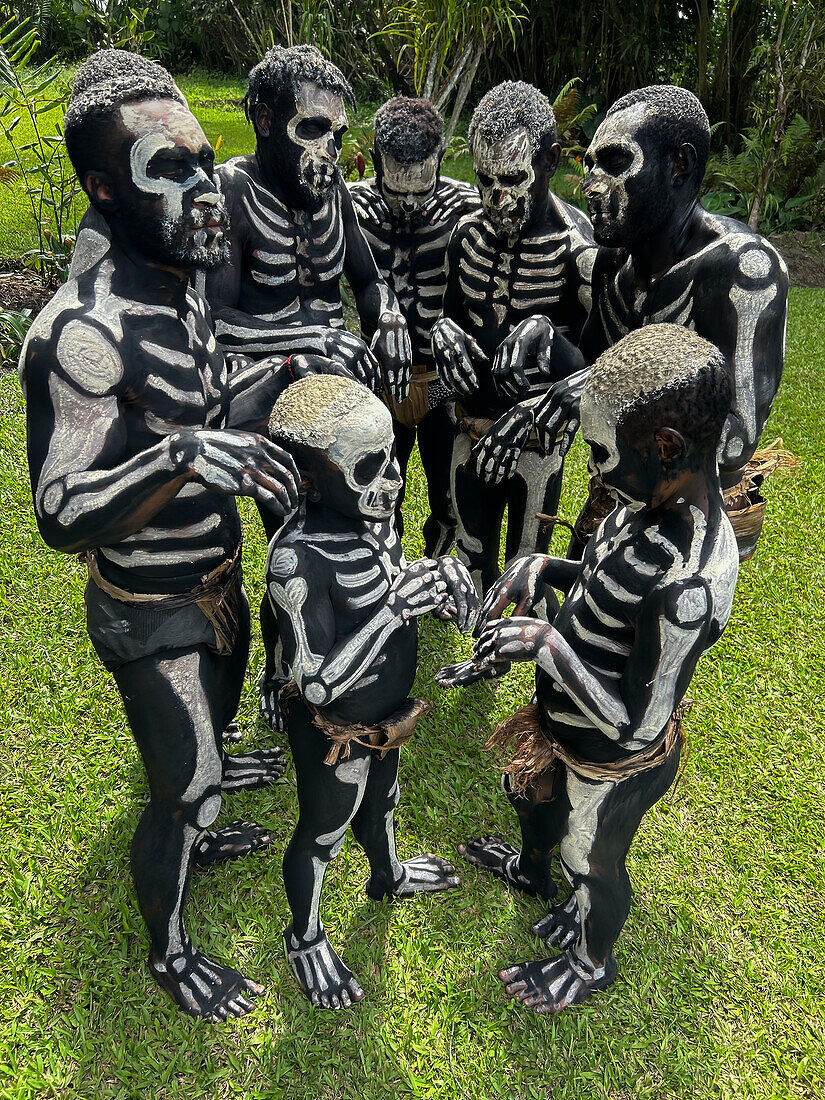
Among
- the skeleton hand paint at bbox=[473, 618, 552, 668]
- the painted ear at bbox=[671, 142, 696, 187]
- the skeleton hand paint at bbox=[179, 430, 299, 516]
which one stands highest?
the painted ear at bbox=[671, 142, 696, 187]

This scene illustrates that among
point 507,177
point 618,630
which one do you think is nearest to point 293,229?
point 507,177

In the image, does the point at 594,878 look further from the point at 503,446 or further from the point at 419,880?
the point at 503,446

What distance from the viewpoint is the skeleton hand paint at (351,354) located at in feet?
Result: 10.9

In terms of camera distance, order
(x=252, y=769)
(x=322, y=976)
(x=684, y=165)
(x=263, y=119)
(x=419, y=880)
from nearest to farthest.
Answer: (x=684, y=165)
(x=322, y=976)
(x=263, y=119)
(x=419, y=880)
(x=252, y=769)

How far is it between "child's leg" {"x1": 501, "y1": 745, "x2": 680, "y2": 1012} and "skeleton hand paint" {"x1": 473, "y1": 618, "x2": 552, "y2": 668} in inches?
21.8

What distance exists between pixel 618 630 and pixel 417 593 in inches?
23.4

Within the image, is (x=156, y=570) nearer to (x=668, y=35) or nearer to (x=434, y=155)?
(x=434, y=155)

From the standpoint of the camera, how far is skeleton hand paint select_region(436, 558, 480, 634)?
2.54 m

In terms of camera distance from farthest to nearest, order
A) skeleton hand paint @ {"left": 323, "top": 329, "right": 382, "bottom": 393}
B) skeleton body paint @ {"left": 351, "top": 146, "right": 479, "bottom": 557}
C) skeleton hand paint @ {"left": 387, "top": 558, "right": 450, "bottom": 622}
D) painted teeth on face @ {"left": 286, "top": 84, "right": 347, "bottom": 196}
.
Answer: skeleton body paint @ {"left": 351, "top": 146, "right": 479, "bottom": 557}, skeleton hand paint @ {"left": 323, "top": 329, "right": 382, "bottom": 393}, painted teeth on face @ {"left": 286, "top": 84, "right": 347, "bottom": 196}, skeleton hand paint @ {"left": 387, "top": 558, "right": 450, "bottom": 622}

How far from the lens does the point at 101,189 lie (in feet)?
7.54

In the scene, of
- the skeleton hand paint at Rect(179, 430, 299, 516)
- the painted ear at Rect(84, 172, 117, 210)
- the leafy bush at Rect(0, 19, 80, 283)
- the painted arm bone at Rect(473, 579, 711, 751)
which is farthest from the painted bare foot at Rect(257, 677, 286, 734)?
the leafy bush at Rect(0, 19, 80, 283)

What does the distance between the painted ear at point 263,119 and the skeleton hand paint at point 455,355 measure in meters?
1.05

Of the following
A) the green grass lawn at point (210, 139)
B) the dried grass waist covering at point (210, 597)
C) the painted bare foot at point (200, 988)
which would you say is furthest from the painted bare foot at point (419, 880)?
the green grass lawn at point (210, 139)

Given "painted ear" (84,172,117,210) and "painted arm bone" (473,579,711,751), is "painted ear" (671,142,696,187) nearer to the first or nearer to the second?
"painted arm bone" (473,579,711,751)
